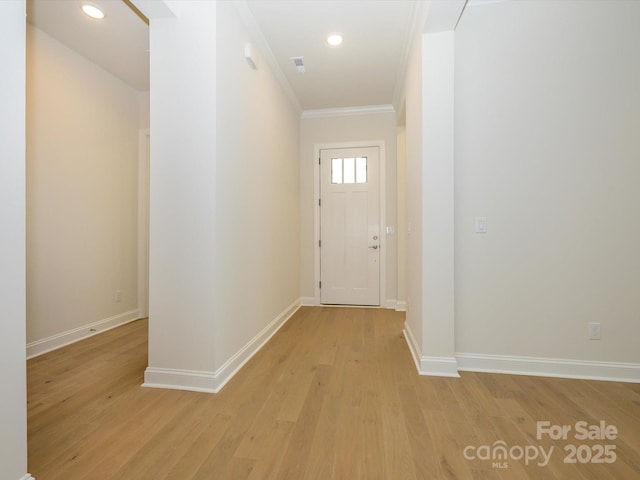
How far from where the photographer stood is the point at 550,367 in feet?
7.43

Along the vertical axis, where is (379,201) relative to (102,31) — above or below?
below

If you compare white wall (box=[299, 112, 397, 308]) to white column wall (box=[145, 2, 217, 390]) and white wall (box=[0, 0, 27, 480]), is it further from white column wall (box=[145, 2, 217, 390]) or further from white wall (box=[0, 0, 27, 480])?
white wall (box=[0, 0, 27, 480])

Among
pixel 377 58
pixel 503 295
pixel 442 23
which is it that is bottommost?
pixel 503 295

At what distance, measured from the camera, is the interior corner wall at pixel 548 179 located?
2195 mm

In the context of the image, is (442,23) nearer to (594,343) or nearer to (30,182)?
(594,343)

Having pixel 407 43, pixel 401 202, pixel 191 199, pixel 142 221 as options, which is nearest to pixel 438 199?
pixel 407 43

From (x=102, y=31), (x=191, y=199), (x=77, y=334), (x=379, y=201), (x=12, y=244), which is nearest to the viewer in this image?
(x=12, y=244)

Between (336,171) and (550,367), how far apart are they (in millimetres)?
3450

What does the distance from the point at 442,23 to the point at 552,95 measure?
1016mm

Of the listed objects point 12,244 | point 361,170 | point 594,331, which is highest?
point 361,170

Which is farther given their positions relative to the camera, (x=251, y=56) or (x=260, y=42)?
(x=260, y=42)

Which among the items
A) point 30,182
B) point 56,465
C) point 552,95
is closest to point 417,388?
point 56,465

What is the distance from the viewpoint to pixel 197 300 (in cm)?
202

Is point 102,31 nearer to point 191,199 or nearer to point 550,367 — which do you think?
point 191,199
